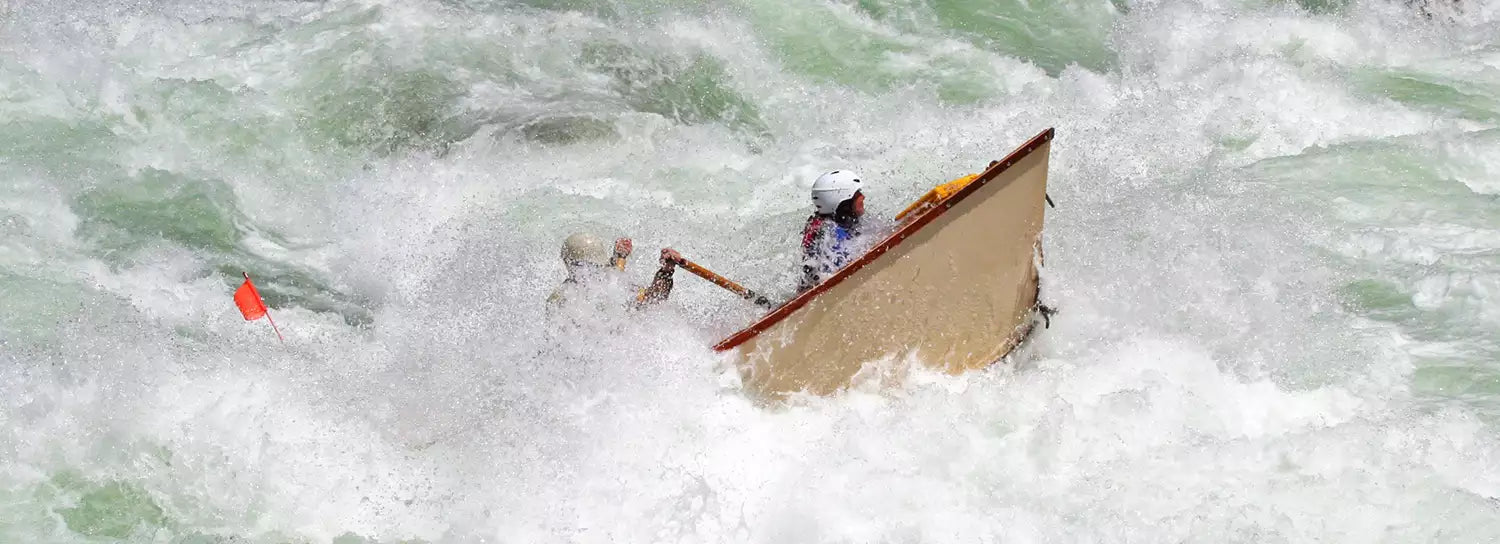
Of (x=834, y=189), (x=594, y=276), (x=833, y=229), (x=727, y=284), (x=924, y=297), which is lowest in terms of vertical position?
(x=594, y=276)

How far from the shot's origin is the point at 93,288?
7.02 m

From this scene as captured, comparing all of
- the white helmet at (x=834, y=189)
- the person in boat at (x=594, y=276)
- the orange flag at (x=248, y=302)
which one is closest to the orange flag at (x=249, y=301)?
the orange flag at (x=248, y=302)

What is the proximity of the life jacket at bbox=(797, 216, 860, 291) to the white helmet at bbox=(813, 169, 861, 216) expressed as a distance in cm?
8

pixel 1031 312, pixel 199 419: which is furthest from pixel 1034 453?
pixel 199 419

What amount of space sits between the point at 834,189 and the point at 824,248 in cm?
27

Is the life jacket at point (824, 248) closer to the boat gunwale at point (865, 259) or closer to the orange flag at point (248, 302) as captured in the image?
the boat gunwale at point (865, 259)

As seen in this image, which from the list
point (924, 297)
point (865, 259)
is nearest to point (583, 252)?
point (865, 259)

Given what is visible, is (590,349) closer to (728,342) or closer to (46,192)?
(728,342)

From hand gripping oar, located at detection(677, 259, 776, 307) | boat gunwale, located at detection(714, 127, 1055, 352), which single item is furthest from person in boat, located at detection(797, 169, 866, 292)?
boat gunwale, located at detection(714, 127, 1055, 352)

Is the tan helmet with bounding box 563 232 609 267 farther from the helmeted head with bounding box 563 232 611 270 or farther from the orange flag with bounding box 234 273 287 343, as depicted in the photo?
the orange flag with bounding box 234 273 287 343

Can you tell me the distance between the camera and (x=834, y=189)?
5.84 meters

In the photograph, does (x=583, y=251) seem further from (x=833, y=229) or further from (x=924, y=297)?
(x=924, y=297)

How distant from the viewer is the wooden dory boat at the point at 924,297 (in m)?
5.50

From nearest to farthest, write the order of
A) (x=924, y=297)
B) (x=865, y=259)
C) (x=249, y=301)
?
(x=865, y=259)
(x=924, y=297)
(x=249, y=301)
